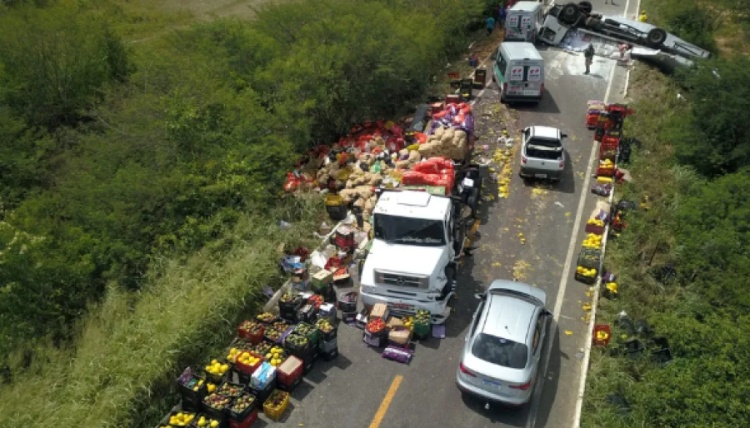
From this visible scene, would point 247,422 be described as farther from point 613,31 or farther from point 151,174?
point 613,31

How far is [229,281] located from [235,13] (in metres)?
30.1

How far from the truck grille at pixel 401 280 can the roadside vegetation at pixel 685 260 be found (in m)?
4.18

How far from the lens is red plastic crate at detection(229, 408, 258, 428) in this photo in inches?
428

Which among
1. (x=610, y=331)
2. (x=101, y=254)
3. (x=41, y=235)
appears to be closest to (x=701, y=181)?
(x=610, y=331)

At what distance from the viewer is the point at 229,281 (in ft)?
43.7

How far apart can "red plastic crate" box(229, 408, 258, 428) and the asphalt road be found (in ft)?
0.56

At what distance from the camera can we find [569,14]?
30.4 meters

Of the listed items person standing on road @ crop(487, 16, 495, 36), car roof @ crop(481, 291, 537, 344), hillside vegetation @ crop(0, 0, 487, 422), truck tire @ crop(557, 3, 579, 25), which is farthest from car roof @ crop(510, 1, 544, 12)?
car roof @ crop(481, 291, 537, 344)

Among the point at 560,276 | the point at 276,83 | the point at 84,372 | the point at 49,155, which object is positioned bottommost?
the point at 560,276

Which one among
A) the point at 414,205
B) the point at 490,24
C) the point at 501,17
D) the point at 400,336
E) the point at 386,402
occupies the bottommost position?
the point at 386,402

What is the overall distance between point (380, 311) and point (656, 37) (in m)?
23.8

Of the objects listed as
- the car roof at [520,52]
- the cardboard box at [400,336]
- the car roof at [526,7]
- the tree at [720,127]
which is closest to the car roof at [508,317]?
the cardboard box at [400,336]

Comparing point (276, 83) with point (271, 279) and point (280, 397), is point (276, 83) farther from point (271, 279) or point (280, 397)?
point (280, 397)

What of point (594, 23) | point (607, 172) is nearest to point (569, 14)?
point (594, 23)
